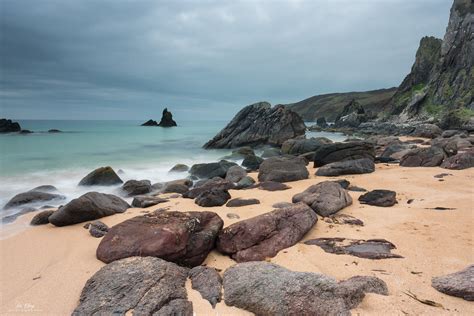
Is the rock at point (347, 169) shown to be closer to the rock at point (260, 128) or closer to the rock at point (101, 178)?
the rock at point (101, 178)

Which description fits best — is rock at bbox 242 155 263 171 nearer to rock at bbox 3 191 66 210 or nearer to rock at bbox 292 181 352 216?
rock at bbox 292 181 352 216

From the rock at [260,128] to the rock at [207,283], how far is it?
26841mm

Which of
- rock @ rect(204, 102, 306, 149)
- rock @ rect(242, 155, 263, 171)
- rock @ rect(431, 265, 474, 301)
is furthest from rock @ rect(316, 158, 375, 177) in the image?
rock @ rect(204, 102, 306, 149)

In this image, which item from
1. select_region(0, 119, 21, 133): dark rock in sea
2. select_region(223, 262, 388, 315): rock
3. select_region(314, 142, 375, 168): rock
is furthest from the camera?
select_region(0, 119, 21, 133): dark rock in sea

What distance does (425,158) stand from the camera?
12.3 meters

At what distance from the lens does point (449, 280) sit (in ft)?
11.8

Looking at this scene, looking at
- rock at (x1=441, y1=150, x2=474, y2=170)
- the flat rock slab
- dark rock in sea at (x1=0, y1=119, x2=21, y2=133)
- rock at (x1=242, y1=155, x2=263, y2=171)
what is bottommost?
rock at (x1=242, y1=155, x2=263, y2=171)

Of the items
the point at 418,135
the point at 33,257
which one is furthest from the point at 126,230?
the point at 418,135

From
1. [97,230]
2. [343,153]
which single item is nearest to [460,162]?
[343,153]

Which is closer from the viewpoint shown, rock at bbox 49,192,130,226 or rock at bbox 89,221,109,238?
rock at bbox 89,221,109,238

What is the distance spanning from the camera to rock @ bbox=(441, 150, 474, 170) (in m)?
10.9

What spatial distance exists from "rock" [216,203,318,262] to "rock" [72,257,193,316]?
3.35ft

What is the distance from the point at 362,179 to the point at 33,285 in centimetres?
936

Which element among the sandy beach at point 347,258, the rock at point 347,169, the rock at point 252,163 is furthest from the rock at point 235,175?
the sandy beach at point 347,258
